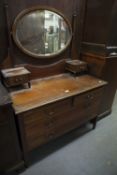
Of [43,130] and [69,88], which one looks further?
[69,88]

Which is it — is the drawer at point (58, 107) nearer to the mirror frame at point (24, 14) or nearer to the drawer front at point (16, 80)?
the drawer front at point (16, 80)

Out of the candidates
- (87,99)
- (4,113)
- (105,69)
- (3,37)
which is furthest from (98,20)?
(4,113)

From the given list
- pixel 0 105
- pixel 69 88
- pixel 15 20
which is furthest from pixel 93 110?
pixel 15 20

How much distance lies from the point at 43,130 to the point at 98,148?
85 cm

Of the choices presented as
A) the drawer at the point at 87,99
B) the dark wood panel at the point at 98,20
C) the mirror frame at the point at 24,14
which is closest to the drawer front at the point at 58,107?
the drawer at the point at 87,99

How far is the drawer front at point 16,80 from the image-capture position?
4.60 ft

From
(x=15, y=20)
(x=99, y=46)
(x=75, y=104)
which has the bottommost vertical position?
(x=75, y=104)

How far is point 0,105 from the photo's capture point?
1042mm

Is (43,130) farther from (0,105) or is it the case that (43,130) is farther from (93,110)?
(93,110)

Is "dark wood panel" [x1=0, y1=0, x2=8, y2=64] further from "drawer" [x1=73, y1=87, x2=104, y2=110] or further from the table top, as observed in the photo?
"drawer" [x1=73, y1=87, x2=104, y2=110]

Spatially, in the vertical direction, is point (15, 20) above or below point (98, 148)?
above

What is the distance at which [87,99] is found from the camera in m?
1.69

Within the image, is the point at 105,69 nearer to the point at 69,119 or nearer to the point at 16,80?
the point at 69,119

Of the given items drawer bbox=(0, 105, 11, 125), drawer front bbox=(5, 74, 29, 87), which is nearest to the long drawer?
drawer bbox=(0, 105, 11, 125)
